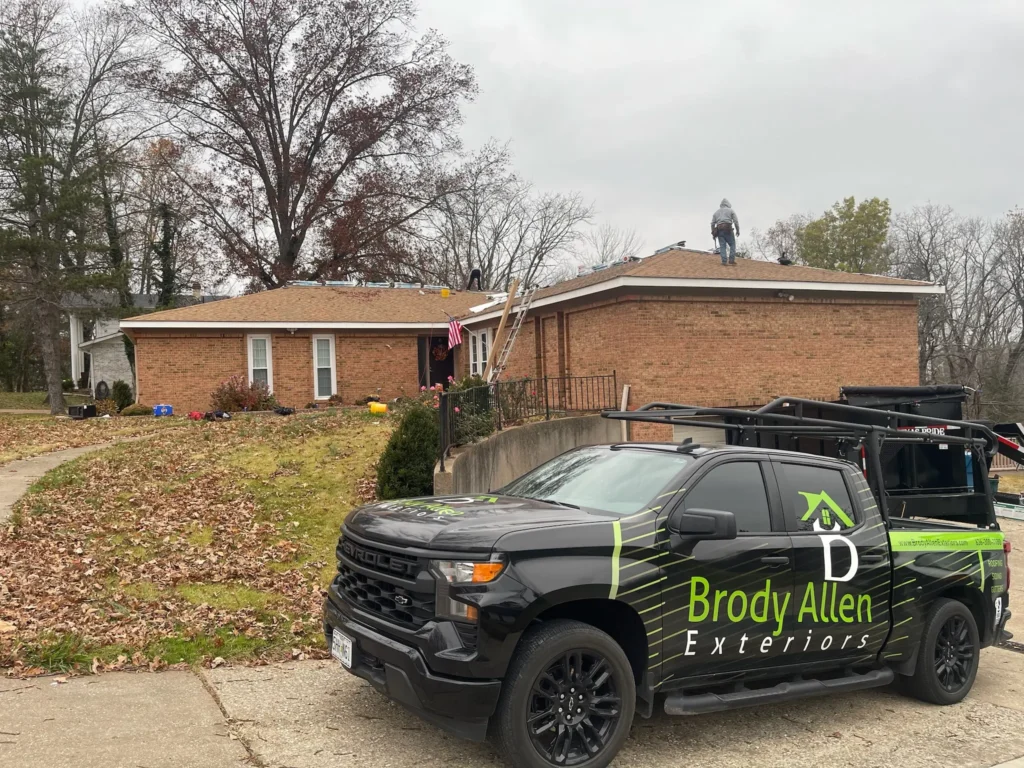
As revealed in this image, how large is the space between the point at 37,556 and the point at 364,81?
3300 centimetres

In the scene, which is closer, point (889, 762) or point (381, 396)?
point (889, 762)

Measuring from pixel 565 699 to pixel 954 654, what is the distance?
3.35 meters

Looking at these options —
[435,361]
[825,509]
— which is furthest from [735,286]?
[825,509]

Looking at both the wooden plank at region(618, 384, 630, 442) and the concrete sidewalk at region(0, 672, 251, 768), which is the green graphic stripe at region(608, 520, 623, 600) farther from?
the wooden plank at region(618, 384, 630, 442)

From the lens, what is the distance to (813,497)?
5379 mm

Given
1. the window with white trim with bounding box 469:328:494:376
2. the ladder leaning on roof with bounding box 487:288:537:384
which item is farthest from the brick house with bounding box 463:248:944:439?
the window with white trim with bounding box 469:328:494:376

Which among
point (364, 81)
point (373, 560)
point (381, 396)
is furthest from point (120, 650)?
point (364, 81)

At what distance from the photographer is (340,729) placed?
4.76 m

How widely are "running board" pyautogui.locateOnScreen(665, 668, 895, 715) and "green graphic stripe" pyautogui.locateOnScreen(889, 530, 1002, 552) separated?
2.79 feet

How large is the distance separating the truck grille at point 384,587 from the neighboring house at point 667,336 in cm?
1251

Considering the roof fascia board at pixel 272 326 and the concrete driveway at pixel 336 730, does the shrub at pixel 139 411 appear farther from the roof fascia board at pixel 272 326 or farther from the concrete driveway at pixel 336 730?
the concrete driveway at pixel 336 730

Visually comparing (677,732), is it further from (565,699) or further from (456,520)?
(456,520)

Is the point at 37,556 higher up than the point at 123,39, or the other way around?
the point at 123,39

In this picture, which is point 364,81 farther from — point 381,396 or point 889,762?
point 889,762
